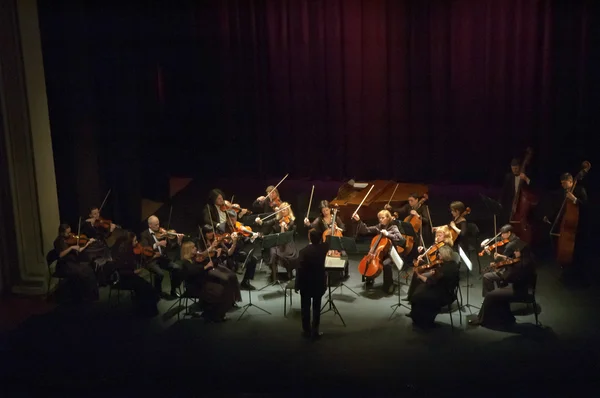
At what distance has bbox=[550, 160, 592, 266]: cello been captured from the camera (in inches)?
359

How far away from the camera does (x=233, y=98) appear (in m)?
13.9

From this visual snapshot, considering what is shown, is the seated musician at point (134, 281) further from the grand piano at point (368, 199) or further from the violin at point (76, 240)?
the grand piano at point (368, 199)

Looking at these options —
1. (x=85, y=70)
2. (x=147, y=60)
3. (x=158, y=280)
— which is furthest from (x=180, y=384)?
(x=147, y=60)

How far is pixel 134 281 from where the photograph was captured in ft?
29.1

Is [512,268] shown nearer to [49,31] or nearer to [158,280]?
[158,280]

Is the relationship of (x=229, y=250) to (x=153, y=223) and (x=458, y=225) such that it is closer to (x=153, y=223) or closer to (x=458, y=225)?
(x=153, y=223)

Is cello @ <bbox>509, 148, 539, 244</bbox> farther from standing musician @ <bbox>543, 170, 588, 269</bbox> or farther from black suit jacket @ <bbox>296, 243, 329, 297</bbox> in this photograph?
black suit jacket @ <bbox>296, 243, 329, 297</bbox>

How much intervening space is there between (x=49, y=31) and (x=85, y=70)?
0.70 metres

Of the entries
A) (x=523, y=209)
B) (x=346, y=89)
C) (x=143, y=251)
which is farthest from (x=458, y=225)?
(x=346, y=89)

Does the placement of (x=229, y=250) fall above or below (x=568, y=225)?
below

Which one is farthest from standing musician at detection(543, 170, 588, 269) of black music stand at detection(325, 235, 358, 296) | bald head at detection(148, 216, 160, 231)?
bald head at detection(148, 216, 160, 231)

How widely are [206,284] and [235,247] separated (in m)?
0.92

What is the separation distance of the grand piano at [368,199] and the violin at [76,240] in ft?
10.2

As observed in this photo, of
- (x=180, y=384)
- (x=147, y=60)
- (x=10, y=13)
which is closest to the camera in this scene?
(x=180, y=384)
